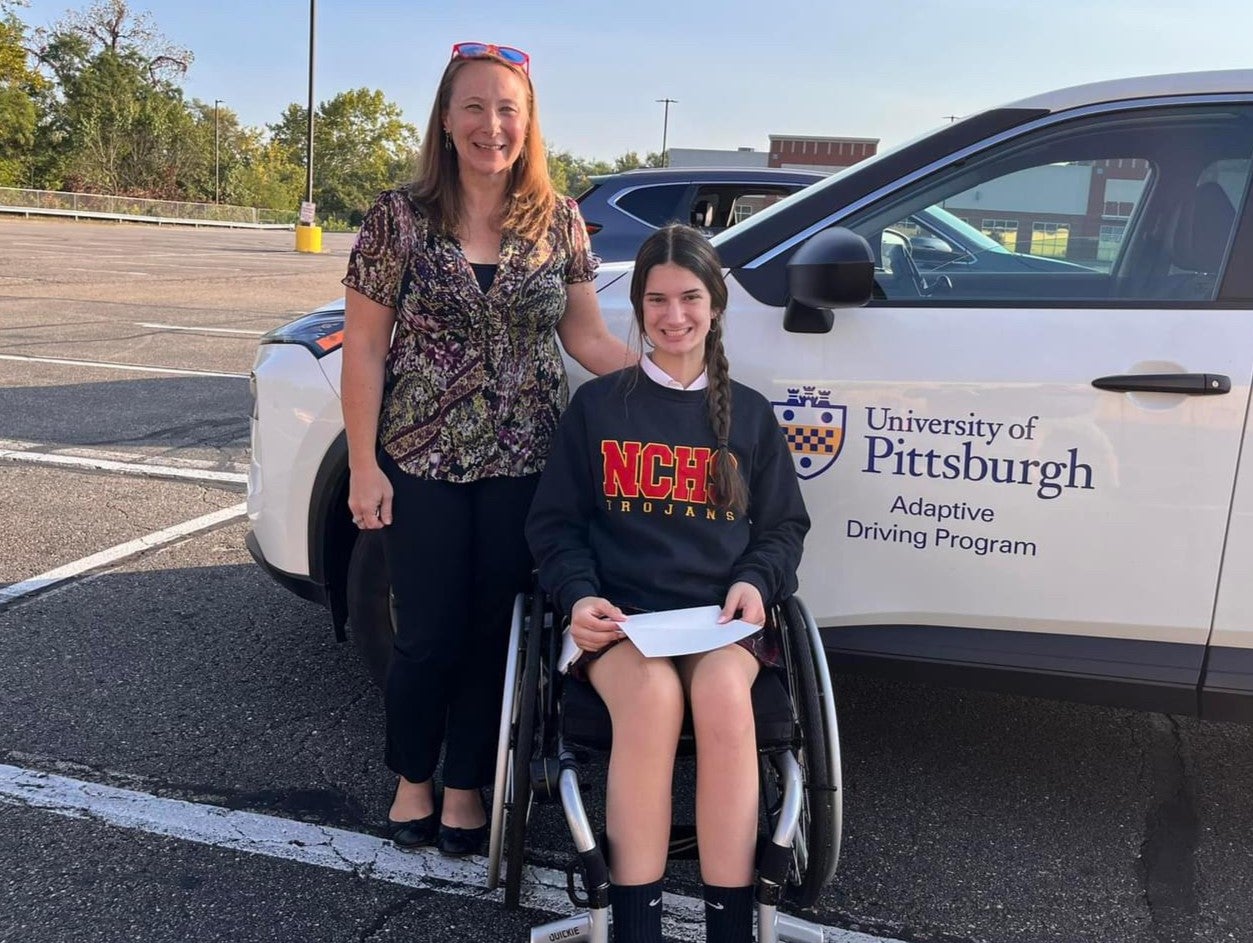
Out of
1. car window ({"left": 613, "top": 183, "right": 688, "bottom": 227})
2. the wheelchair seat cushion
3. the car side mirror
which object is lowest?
the wheelchair seat cushion

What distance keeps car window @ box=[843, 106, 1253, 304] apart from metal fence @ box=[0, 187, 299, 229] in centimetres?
4838

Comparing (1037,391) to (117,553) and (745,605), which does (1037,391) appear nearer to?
(745,605)

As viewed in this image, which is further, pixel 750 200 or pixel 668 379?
pixel 750 200

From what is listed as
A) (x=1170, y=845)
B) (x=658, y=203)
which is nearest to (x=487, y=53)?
(x=1170, y=845)

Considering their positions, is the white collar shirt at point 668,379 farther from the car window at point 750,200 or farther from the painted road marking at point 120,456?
the car window at point 750,200

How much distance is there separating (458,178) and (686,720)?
4.26 ft

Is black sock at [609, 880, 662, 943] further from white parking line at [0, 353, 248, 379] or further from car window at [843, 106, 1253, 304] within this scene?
white parking line at [0, 353, 248, 379]

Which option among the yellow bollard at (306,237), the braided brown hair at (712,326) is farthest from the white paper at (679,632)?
the yellow bollard at (306,237)

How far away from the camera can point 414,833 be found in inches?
106

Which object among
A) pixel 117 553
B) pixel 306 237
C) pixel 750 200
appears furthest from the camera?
pixel 306 237

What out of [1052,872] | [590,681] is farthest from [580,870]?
[1052,872]

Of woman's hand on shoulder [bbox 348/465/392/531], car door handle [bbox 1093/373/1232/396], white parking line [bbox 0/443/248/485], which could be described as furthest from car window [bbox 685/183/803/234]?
woman's hand on shoulder [bbox 348/465/392/531]

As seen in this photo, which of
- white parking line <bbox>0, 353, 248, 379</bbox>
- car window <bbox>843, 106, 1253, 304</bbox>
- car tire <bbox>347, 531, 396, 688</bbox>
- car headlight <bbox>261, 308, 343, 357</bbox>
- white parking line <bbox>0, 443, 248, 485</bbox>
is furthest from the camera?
white parking line <bbox>0, 353, 248, 379</bbox>

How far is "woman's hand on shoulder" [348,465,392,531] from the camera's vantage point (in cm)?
251
